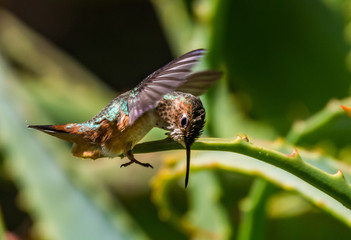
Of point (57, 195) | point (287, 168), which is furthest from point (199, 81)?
point (57, 195)

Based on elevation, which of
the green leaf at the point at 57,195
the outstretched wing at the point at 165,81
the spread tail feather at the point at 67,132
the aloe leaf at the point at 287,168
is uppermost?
the outstretched wing at the point at 165,81

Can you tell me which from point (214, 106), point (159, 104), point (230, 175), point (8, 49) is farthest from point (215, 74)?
point (8, 49)

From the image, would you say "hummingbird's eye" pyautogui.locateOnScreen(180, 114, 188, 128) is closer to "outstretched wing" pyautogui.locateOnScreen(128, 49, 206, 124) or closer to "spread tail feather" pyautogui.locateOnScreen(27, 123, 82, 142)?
"outstretched wing" pyautogui.locateOnScreen(128, 49, 206, 124)

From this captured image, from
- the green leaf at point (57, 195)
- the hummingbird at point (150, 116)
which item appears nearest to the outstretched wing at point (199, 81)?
the hummingbird at point (150, 116)

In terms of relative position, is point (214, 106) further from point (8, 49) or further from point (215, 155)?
point (8, 49)

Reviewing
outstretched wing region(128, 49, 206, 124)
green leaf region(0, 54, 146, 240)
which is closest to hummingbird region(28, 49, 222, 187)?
outstretched wing region(128, 49, 206, 124)

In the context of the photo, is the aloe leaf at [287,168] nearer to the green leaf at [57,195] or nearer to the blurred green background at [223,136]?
the blurred green background at [223,136]
